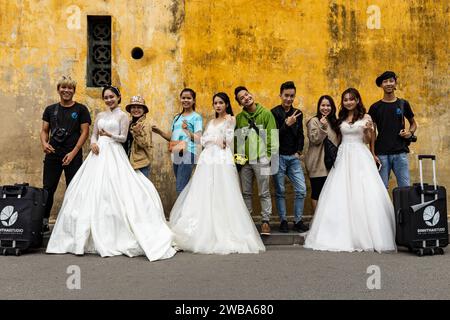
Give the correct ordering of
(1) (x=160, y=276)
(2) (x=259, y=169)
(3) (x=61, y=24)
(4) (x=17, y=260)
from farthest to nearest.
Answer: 1. (3) (x=61, y=24)
2. (2) (x=259, y=169)
3. (4) (x=17, y=260)
4. (1) (x=160, y=276)

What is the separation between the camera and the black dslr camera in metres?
6.85

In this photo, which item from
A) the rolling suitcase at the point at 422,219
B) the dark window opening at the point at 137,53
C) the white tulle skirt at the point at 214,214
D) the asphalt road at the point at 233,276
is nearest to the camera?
the asphalt road at the point at 233,276

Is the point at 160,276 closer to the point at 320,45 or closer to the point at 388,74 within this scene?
the point at 388,74

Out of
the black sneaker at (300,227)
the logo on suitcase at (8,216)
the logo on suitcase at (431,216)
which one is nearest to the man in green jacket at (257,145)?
the black sneaker at (300,227)

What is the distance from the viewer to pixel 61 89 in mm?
6883

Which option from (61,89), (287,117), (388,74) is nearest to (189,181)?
(287,117)

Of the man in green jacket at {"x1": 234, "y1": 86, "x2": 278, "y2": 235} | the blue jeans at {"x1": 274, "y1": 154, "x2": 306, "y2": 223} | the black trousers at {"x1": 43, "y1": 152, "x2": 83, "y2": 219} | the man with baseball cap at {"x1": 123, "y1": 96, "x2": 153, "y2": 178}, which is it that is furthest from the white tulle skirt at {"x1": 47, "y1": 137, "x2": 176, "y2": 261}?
the blue jeans at {"x1": 274, "y1": 154, "x2": 306, "y2": 223}

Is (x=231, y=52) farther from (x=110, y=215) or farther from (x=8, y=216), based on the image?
(x=8, y=216)

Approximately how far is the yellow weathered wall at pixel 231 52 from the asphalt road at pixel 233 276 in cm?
267

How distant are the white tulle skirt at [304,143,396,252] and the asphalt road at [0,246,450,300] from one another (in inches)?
11.1

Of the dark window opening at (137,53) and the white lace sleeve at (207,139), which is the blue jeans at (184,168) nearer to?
the white lace sleeve at (207,139)

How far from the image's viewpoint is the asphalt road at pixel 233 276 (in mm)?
4272

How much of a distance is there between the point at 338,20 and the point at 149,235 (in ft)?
16.6

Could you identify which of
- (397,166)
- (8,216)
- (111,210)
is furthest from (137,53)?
(397,166)
